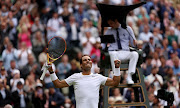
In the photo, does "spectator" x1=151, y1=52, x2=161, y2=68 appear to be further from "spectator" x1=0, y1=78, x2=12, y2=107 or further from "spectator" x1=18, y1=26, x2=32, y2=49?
"spectator" x1=0, y1=78, x2=12, y2=107

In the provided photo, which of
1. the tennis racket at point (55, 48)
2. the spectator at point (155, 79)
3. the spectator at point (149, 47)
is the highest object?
the spectator at point (149, 47)

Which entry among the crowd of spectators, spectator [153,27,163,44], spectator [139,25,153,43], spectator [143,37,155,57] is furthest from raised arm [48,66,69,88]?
spectator [153,27,163,44]

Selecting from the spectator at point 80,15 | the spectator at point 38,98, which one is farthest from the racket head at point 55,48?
the spectator at point 80,15

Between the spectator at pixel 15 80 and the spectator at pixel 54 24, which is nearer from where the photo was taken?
the spectator at pixel 15 80

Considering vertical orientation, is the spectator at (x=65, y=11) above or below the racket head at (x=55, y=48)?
above

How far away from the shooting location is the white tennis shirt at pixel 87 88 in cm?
771

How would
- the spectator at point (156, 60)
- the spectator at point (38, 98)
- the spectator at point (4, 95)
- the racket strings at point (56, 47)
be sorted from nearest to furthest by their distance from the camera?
the racket strings at point (56, 47) → the spectator at point (38, 98) → the spectator at point (4, 95) → the spectator at point (156, 60)

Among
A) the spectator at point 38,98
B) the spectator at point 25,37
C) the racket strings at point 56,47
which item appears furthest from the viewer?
the spectator at point 25,37

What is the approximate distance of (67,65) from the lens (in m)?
14.5

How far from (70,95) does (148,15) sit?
750cm

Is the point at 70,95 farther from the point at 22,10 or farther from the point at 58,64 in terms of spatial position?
the point at 22,10

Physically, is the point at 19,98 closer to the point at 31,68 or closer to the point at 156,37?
the point at 31,68

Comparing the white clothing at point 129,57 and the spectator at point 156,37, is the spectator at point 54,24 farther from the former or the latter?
the white clothing at point 129,57

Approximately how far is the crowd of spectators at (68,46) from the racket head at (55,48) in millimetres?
3983
